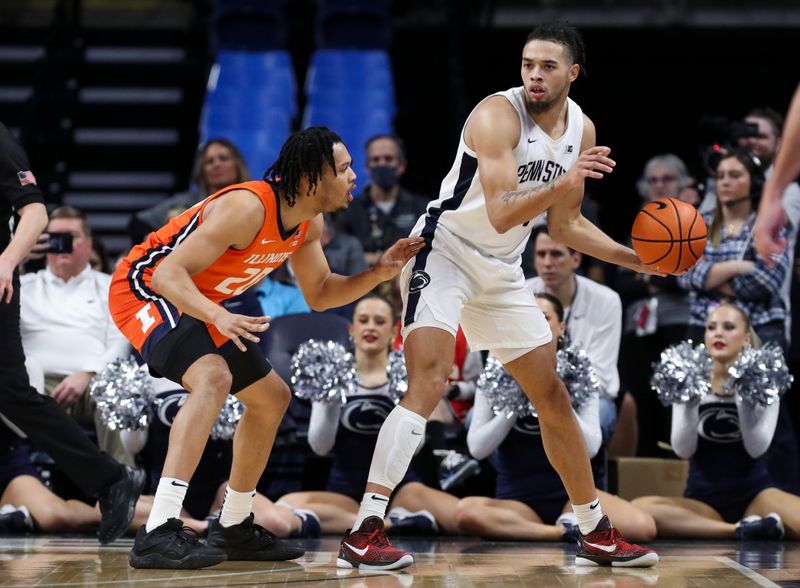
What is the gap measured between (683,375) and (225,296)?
91.9 inches

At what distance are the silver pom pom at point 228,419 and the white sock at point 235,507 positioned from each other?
3.53ft

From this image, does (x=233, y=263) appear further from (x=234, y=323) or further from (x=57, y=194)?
(x=57, y=194)

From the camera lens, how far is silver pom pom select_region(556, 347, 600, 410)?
19.7 ft

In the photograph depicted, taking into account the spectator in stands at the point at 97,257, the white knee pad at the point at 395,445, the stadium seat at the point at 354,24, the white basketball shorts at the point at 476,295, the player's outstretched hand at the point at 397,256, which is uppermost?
the stadium seat at the point at 354,24

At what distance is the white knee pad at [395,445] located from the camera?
182 inches

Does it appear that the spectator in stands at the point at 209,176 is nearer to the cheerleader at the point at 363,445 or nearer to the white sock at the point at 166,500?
the cheerleader at the point at 363,445

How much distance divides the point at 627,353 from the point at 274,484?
2287mm

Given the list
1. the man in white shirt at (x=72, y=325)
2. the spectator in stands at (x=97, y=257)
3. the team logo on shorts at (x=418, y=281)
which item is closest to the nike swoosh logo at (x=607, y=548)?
the team logo on shorts at (x=418, y=281)

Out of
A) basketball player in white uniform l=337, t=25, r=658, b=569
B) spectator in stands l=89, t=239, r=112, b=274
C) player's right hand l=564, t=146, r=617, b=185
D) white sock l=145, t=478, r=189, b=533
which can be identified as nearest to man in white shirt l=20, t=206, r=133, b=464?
spectator in stands l=89, t=239, r=112, b=274

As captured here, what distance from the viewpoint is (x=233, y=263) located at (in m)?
4.76

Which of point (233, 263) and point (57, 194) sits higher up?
point (57, 194)

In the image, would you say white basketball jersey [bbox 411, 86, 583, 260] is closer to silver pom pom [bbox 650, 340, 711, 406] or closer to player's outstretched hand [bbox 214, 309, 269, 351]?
player's outstretched hand [bbox 214, 309, 269, 351]

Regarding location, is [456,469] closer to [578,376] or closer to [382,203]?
[578,376]

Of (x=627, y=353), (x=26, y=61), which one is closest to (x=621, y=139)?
(x=627, y=353)
